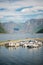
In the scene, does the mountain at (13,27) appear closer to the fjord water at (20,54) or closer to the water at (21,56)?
the fjord water at (20,54)

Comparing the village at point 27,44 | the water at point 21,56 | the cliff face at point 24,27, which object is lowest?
the water at point 21,56

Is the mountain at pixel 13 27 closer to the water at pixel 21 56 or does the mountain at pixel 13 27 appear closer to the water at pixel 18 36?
the water at pixel 18 36

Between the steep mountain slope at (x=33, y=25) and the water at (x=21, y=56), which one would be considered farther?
the steep mountain slope at (x=33, y=25)

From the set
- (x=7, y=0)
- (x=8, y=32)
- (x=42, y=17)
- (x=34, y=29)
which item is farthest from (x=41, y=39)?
(x=7, y=0)

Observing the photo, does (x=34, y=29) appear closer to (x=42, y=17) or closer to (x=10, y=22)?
(x=42, y=17)

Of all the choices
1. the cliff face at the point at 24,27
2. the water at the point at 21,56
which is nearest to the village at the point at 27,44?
the water at the point at 21,56

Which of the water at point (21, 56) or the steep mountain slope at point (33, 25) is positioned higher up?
the steep mountain slope at point (33, 25)
